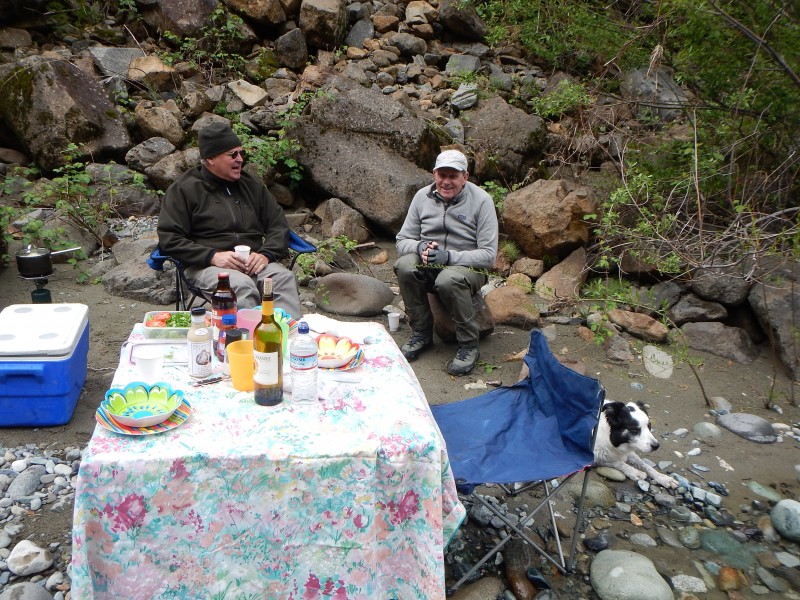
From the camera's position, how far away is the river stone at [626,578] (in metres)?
2.23

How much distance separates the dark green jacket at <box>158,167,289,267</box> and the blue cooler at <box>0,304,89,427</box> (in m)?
0.72

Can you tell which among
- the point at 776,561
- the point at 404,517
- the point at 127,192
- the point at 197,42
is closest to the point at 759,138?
the point at 776,561

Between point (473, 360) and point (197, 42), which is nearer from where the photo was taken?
point (473, 360)

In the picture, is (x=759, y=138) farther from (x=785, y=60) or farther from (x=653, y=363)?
(x=653, y=363)

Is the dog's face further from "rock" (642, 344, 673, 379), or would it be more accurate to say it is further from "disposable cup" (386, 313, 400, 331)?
"disposable cup" (386, 313, 400, 331)

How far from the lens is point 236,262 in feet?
11.9

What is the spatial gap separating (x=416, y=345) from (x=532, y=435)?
1.93 metres

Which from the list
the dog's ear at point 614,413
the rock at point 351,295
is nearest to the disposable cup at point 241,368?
the dog's ear at point 614,413

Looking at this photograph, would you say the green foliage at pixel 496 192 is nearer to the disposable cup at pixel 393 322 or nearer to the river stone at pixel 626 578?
the disposable cup at pixel 393 322

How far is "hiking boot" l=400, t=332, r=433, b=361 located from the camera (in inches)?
169

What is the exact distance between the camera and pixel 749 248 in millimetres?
3617

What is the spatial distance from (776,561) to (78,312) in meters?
3.57

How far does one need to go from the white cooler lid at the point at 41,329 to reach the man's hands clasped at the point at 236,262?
774mm

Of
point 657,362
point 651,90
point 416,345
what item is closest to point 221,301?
point 416,345
